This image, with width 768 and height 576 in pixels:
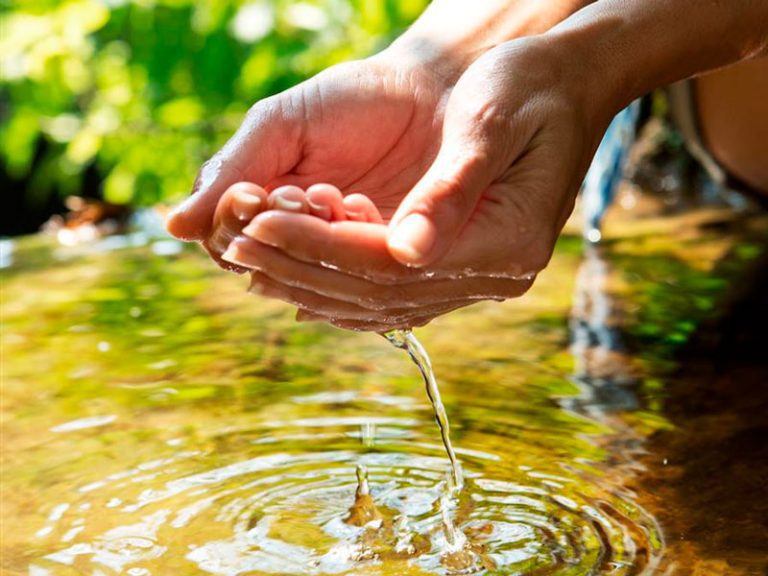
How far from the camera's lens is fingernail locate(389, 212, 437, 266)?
1.31m

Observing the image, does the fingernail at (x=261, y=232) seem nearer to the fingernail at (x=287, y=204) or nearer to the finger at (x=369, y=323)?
the fingernail at (x=287, y=204)

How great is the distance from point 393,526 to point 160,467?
431mm

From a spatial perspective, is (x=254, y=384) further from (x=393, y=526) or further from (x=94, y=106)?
(x=94, y=106)

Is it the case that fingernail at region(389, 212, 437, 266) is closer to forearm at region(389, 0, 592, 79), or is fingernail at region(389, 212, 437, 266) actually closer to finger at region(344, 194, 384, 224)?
finger at region(344, 194, 384, 224)

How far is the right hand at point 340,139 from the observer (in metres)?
1.63

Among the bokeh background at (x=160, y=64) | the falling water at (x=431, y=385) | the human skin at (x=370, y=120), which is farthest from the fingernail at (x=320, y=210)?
the bokeh background at (x=160, y=64)

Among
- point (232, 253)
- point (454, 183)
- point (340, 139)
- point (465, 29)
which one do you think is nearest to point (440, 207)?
point (454, 183)

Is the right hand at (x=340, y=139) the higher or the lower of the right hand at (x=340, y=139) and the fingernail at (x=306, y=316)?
the higher

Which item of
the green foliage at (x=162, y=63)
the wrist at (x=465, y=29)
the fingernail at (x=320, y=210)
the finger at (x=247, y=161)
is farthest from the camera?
the green foliage at (x=162, y=63)

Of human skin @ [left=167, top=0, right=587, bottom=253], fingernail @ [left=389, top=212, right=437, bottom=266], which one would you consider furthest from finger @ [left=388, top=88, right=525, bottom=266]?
human skin @ [left=167, top=0, right=587, bottom=253]

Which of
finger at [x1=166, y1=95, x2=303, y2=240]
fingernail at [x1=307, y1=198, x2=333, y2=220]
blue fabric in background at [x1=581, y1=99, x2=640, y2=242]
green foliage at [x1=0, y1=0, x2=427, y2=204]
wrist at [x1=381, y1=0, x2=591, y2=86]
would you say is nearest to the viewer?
→ fingernail at [x1=307, y1=198, x2=333, y2=220]

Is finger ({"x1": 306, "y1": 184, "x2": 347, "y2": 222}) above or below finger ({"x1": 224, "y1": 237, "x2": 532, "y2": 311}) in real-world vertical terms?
above

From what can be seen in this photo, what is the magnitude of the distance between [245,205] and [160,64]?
3.27 metres

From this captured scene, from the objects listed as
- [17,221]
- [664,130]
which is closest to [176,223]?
[664,130]
